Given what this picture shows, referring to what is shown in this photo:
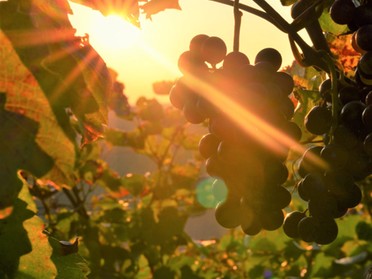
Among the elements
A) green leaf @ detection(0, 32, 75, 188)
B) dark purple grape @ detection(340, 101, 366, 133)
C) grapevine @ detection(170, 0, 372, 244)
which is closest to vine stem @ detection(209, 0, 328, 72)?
grapevine @ detection(170, 0, 372, 244)

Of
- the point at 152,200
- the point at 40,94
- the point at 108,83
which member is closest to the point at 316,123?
the point at 108,83

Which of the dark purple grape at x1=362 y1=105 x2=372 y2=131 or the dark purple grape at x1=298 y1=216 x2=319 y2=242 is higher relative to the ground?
the dark purple grape at x1=362 y1=105 x2=372 y2=131

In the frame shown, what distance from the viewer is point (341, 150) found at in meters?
1.08

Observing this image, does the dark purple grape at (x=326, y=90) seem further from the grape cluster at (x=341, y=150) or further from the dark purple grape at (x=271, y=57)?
the dark purple grape at (x=271, y=57)

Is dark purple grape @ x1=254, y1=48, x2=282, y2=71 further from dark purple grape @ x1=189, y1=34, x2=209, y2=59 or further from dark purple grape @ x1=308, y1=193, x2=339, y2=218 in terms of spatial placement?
dark purple grape @ x1=308, y1=193, x2=339, y2=218

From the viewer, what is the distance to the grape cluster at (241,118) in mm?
1027

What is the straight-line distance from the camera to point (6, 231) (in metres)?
0.88

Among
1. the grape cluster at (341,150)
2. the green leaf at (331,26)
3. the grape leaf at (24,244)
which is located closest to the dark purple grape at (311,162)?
the grape cluster at (341,150)

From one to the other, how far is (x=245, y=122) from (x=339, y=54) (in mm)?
434

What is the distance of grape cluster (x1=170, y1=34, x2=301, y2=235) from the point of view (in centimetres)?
103

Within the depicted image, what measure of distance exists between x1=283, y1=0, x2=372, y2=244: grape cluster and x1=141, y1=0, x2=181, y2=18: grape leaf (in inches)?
12.4

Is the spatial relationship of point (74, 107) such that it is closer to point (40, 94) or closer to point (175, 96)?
point (40, 94)

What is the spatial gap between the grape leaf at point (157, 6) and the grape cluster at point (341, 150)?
12.4 inches

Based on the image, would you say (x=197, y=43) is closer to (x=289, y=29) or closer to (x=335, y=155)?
(x=289, y=29)
